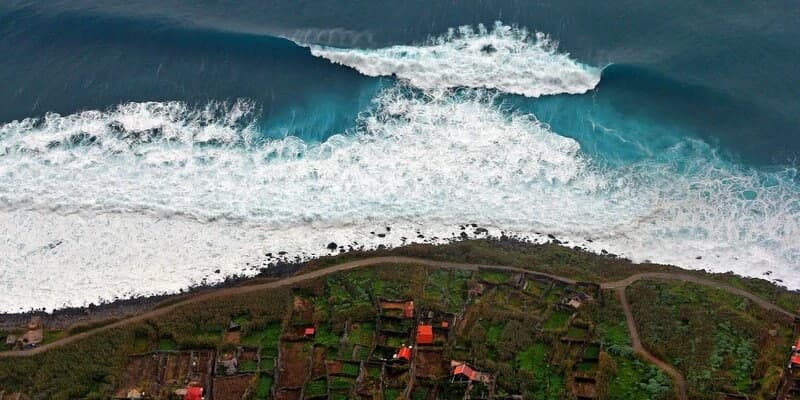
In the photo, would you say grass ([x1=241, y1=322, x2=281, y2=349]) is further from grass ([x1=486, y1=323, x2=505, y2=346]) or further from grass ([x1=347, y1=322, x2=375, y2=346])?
grass ([x1=486, y1=323, x2=505, y2=346])

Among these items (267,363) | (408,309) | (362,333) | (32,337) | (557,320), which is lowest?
(32,337)

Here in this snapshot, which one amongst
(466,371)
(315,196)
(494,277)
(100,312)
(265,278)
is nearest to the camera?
(466,371)

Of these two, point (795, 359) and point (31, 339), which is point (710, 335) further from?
point (31, 339)

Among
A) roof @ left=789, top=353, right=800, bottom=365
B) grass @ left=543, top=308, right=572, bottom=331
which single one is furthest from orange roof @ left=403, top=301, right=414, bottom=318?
roof @ left=789, top=353, right=800, bottom=365

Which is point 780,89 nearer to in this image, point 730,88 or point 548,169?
point 730,88

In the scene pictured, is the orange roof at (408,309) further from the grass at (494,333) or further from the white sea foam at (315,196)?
the white sea foam at (315,196)

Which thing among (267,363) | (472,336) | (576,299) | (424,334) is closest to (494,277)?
(472,336)
